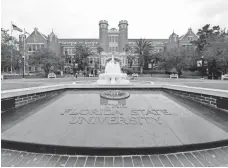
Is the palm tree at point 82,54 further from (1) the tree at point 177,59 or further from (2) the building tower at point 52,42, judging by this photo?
(1) the tree at point 177,59

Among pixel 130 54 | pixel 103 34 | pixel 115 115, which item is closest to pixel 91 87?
pixel 115 115

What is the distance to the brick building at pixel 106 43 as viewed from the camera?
189 ft

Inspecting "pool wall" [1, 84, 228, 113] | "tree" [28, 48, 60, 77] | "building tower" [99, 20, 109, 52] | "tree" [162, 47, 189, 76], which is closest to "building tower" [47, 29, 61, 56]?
"tree" [28, 48, 60, 77]

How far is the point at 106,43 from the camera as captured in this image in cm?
6738

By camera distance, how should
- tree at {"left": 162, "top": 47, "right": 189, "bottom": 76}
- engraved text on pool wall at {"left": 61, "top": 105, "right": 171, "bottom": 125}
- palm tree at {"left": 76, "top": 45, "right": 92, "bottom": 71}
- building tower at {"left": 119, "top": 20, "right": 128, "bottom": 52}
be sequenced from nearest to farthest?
engraved text on pool wall at {"left": 61, "top": 105, "right": 171, "bottom": 125}, tree at {"left": 162, "top": 47, "right": 189, "bottom": 76}, palm tree at {"left": 76, "top": 45, "right": 92, "bottom": 71}, building tower at {"left": 119, "top": 20, "right": 128, "bottom": 52}

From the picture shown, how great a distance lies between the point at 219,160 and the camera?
2.85 m

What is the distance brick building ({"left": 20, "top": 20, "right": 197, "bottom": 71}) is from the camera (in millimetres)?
57469

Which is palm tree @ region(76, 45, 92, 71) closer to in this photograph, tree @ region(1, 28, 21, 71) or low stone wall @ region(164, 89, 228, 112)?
tree @ region(1, 28, 21, 71)

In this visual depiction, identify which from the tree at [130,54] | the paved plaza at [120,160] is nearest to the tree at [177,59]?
the tree at [130,54]

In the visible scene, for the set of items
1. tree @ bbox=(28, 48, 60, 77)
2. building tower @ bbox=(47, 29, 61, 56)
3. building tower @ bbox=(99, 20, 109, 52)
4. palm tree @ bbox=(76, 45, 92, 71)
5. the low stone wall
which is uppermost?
building tower @ bbox=(99, 20, 109, 52)

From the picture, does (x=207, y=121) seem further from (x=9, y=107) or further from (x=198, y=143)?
(x=9, y=107)

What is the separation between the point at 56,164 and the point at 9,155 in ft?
3.52

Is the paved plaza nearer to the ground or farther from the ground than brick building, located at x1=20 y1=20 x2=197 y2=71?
nearer to the ground

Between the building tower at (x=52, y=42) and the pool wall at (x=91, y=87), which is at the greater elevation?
the building tower at (x=52, y=42)
